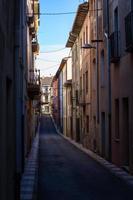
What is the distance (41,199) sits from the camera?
46.9 ft

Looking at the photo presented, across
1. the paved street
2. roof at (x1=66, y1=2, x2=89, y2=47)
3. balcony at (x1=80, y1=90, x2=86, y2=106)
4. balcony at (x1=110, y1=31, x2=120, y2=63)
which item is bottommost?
the paved street

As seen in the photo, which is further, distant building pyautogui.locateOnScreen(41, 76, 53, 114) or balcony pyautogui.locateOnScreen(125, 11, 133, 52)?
distant building pyautogui.locateOnScreen(41, 76, 53, 114)

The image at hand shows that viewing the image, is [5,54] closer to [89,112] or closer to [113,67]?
[113,67]

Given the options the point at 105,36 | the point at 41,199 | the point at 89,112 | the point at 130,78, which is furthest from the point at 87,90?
the point at 41,199

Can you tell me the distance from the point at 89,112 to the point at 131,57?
16.5 meters

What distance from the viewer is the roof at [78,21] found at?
1475 inches

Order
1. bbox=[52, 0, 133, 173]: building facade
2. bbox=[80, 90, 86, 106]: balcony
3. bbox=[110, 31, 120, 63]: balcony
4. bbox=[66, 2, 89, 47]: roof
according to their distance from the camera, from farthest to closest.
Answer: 1. bbox=[80, 90, 86, 106]: balcony
2. bbox=[66, 2, 89, 47]: roof
3. bbox=[110, 31, 120, 63]: balcony
4. bbox=[52, 0, 133, 173]: building facade

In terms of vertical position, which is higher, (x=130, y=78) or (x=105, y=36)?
(x=105, y=36)

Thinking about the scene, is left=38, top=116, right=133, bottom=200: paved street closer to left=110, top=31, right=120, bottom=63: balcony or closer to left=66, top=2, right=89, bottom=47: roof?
left=110, top=31, right=120, bottom=63: balcony

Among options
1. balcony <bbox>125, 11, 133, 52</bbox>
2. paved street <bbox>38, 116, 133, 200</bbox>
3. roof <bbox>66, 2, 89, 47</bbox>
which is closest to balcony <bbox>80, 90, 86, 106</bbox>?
roof <bbox>66, 2, 89, 47</bbox>

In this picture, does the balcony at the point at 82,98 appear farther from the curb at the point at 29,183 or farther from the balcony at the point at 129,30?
the balcony at the point at 129,30

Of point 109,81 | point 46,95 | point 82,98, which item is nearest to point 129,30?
point 109,81

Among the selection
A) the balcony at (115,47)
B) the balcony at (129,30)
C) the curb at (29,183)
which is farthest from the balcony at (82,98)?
the balcony at (129,30)

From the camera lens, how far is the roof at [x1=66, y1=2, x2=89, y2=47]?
37.5 m
